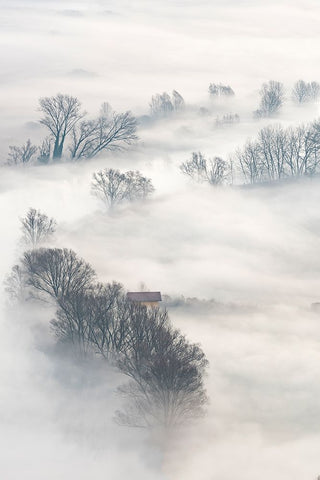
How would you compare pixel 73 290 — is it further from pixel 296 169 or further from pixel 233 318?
pixel 296 169

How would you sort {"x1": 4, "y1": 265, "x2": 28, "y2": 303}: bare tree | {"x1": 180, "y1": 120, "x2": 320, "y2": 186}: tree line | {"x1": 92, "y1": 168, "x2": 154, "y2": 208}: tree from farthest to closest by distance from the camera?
{"x1": 180, "y1": 120, "x2": 320, "y2": 186}: tree line, {"x1": 92, "y1": 168, "x2": 154, "y2": 208}: tree, {"x1": 4, "y1": 265, "x2": 28, "y2": 303}: bare tree

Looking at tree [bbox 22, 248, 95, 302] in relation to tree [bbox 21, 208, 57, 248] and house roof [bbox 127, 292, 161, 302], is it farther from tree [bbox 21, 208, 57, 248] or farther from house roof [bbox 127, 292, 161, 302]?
tree [bbox 21, 208, 57, 248]

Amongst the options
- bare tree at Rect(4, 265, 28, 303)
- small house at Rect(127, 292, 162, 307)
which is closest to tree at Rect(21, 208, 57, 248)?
bare tree at Rect(4, 265, 28, 303)

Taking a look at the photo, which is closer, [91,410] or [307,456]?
[307,456]

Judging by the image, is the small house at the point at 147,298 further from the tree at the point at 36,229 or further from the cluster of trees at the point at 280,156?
the cluster of trees at the point at 280,156

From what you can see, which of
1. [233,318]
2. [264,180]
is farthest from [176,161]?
[233,318]

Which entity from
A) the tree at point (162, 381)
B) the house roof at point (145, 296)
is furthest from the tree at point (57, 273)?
the tree at point (162, 381)
